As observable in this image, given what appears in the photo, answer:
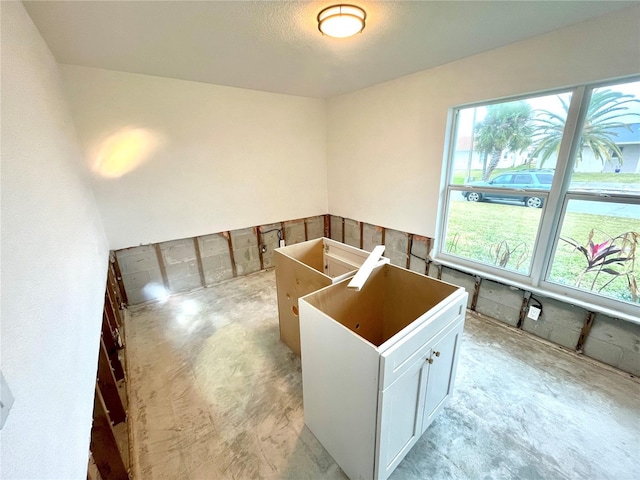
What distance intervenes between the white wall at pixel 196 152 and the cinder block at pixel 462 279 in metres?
2.44

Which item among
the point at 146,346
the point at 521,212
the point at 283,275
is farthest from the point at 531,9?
the point at 146,346

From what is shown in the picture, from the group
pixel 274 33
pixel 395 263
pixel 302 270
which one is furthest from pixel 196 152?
pixel 395 263

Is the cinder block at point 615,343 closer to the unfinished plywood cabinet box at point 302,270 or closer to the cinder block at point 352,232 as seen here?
the unfinished plywood cabinet box at point 302,270

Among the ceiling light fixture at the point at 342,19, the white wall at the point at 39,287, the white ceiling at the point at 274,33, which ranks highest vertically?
the white ceiling at the point at 274,33

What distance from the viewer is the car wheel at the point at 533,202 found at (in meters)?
2.41

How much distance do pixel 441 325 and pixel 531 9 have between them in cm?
216

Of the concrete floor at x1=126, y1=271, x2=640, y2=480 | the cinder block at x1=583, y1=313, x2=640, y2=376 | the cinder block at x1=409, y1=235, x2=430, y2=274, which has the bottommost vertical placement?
the concrete floor at x1=126, y1=271, x2=640, y2=480

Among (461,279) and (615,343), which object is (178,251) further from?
(615,343)

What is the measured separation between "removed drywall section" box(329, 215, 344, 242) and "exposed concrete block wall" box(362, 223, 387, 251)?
0.55 meters

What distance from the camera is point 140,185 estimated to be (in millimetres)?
3074

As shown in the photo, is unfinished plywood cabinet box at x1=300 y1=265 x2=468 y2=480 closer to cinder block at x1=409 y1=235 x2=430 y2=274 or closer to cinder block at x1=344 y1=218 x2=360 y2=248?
cinder block at x1=409 y1=235 x2=430 y2=274

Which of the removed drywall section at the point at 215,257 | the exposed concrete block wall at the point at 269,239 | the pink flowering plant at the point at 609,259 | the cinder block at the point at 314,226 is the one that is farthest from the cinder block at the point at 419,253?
the removed drywall section at the point at 215,257

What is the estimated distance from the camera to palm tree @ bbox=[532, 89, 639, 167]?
1944 mm

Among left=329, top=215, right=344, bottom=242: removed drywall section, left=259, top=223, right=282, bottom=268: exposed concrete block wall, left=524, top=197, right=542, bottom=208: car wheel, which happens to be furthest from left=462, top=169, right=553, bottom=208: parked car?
left=259, top=223, right=282, bottom=268: exposed concrete block wall
